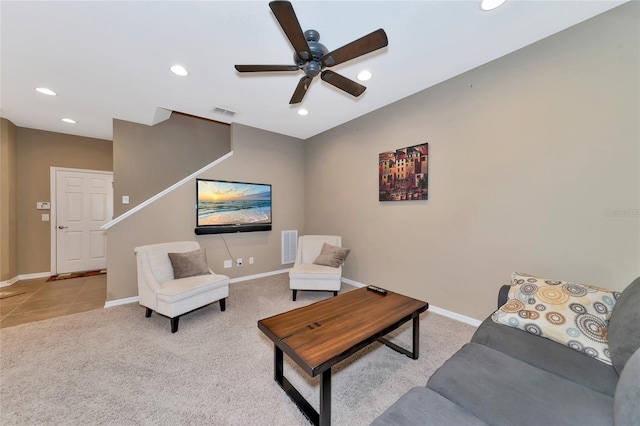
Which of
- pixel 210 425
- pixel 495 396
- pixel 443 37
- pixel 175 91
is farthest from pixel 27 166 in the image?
pixel 495 396

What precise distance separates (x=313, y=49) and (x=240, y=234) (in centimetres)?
329

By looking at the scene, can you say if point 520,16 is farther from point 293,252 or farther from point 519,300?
point 293,252

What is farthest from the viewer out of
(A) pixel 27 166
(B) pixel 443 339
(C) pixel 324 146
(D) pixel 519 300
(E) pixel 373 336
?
(C) pixel 324 146

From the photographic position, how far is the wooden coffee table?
1.37 metres

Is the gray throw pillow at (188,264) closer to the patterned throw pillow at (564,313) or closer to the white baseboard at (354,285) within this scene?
the white baseboard at (354,285)

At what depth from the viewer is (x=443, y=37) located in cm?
207

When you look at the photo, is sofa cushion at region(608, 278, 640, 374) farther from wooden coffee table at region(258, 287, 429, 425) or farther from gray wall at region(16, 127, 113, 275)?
gray wall at region(16, 127, 113, 275)

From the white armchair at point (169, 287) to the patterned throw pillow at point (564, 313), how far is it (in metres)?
2.84

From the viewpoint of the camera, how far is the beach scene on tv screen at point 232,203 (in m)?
3.89

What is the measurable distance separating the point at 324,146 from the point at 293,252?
2.22 meters

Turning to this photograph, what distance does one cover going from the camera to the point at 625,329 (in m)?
1.23

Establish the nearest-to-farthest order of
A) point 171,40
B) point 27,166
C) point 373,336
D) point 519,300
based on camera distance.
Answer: point 373,336
point 519,300
point 171,40
point 27,166

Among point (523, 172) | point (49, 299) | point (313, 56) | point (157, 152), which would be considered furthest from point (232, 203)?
point (523, 172)

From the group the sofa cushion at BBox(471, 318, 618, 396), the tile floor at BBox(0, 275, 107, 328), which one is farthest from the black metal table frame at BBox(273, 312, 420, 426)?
the tile floor at BBox(0, 275, 107, 328)
